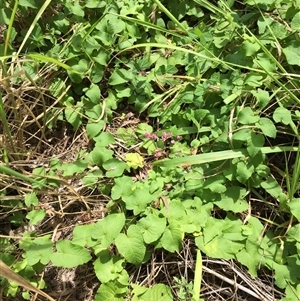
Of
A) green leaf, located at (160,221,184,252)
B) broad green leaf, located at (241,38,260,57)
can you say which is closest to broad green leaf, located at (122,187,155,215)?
green leaf, located at (160,221,184,252)

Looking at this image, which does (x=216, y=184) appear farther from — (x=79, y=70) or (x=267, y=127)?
(x=79, y=70)

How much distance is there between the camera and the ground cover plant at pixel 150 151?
1607 mm

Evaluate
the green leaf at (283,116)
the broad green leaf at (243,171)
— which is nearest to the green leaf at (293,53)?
the green leaf at (283,116)

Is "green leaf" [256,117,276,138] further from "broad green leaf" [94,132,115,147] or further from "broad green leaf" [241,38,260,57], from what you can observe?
"broad green leaf" [94,132,115,147]

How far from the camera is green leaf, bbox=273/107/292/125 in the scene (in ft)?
5.49

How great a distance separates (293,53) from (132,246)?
102 cm

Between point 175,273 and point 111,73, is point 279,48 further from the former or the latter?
point 175,273

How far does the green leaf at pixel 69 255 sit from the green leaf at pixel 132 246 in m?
0.12

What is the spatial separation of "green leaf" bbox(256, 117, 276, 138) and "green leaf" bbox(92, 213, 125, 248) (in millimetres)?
621

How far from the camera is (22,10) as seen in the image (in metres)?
1.87

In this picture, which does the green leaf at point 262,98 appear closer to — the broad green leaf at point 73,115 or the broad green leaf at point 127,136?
the broad green leaf at point 127,136

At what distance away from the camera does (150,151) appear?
185 cm

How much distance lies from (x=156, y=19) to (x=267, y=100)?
2.33ft

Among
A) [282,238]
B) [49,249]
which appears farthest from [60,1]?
[282,238]
